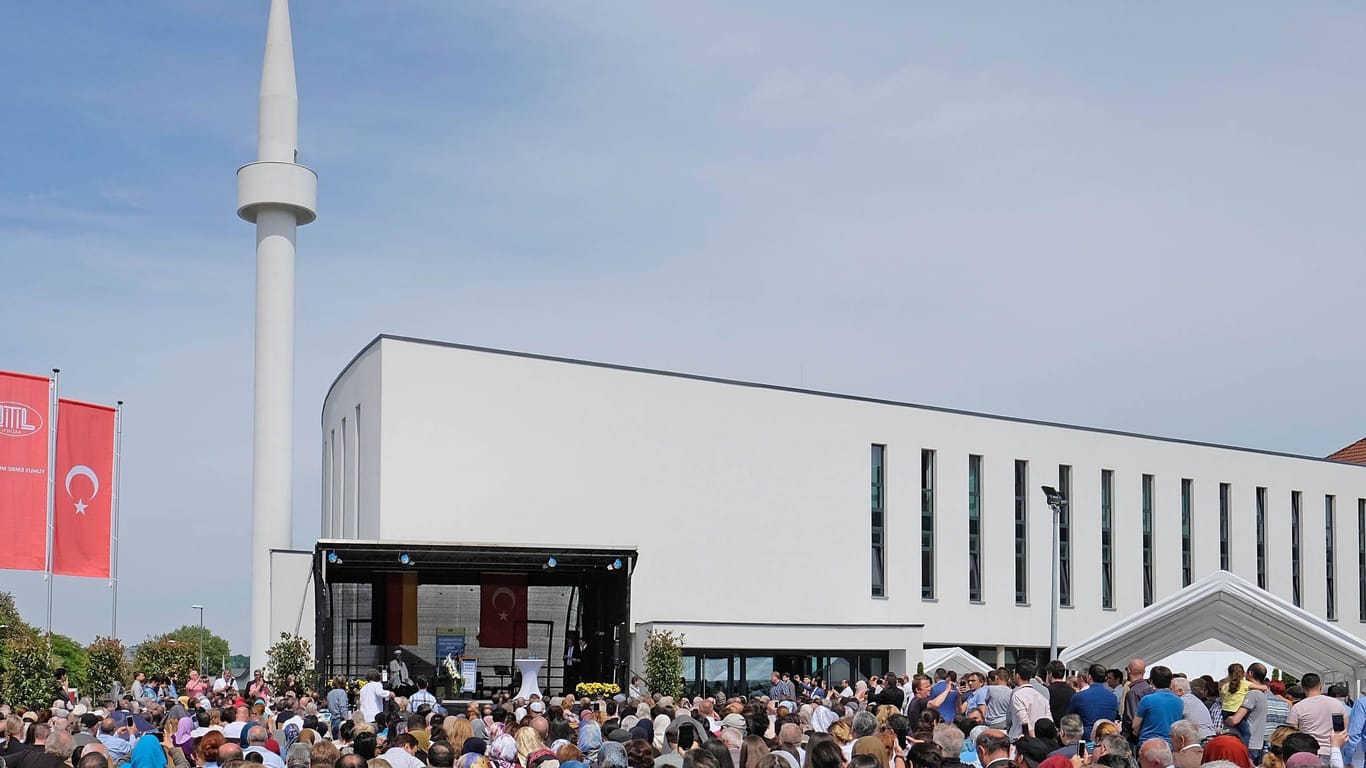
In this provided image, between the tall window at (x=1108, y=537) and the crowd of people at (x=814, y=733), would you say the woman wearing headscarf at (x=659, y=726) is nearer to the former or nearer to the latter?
the crowd of people at (x=814, y=733)

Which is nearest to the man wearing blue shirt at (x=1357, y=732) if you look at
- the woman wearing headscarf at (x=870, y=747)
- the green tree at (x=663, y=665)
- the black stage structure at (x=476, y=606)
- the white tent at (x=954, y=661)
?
the woman wearing headscarf at (x=870, y=747)

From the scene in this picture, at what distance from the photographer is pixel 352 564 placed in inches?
1262

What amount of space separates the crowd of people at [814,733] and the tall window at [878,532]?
2201 cm

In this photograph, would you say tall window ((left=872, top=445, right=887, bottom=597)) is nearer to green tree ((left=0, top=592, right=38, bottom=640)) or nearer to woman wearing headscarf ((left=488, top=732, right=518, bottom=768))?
woman wearing headscarf ((left=488, top=732, right=518, bottom=768))

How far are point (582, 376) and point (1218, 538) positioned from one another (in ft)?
77.5

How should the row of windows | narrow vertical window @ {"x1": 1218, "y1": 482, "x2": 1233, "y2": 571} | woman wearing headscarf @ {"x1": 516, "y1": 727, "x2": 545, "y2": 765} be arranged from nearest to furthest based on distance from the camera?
woman wearing headscarf @ {"x1": 516, "y1": 727, "x2": 545, "y2": 765}
the row of windows
narrow vertical window @ {"x1": 1218, "y1": 482, "x2": 1233, "y2": 571}

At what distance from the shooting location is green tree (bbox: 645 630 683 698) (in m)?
34.8

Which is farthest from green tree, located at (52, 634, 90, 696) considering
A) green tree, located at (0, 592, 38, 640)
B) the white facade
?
the white facade

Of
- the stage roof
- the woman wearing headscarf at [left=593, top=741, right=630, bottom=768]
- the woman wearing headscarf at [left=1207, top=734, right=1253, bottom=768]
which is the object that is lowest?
the woman wearing headscarf at [left=1207, top=734, right=1253, bottom=768]

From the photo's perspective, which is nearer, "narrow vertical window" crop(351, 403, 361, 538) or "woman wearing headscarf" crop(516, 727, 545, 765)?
"woman wearing headscarf" crop(516, 727, 545, 765)

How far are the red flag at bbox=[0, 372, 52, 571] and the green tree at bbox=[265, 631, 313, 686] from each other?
5424 mm

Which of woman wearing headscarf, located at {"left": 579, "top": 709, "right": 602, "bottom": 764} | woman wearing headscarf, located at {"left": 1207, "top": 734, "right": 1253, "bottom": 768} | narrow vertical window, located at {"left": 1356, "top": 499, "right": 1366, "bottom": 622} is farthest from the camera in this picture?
narrow vertical window, located at {"left": 1356, "top": 499, "right": 1366, "bottom": 622}

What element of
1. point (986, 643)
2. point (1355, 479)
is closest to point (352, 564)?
point (986, 643)

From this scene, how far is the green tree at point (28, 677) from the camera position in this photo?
26.2 m
